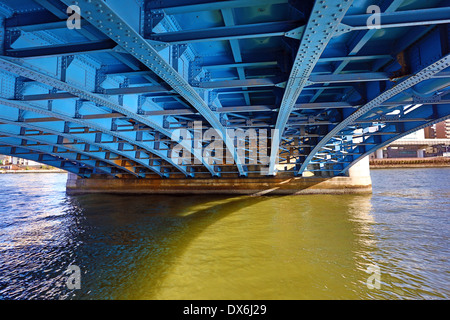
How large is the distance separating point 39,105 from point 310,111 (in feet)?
35.7

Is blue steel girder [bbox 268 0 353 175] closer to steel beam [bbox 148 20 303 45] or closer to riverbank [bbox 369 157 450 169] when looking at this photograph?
steel beam [bbox 148 20 303 45]

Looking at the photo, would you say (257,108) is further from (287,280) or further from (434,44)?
(287,280)

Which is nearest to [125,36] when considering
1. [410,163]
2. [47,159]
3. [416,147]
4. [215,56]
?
[215,56]

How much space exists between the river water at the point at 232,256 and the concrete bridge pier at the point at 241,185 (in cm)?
755

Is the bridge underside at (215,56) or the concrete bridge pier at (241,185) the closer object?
the bridge underside at (215,56)

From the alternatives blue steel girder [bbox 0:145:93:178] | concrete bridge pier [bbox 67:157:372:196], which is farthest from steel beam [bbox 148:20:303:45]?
blue steel girder [bbox 0:145:93:178]

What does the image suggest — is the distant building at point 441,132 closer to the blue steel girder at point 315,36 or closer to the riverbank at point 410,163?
the riverbank at point 410,163

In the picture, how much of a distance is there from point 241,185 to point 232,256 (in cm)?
1458

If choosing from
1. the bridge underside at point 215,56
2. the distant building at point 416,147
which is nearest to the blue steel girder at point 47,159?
the bridge underside at point 215,56

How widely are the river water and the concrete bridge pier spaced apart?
24.8 ft

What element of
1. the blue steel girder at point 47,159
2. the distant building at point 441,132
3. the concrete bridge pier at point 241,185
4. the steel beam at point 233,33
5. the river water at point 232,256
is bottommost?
the river water at point 232,256

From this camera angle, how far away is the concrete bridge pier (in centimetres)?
1977

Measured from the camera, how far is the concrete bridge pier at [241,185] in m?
19.8
